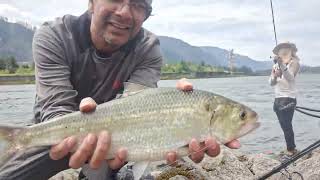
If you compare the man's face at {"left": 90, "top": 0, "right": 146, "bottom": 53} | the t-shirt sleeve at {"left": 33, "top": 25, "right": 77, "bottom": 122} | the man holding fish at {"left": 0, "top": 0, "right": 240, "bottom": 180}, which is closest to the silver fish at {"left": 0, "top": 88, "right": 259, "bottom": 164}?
the man holding fish at {"left": 0, "top": 0, "right": 240, "bottom": 180}

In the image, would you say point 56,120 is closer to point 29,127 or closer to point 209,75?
point 29,127

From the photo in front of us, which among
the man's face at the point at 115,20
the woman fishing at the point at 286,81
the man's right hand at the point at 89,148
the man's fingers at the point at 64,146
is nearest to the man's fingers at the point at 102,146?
Answer: the man's right hand at the point at 89,148

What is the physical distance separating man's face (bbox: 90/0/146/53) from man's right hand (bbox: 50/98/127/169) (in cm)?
110

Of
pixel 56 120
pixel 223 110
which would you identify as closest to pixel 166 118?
pixel 223 110

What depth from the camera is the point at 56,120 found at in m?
4.08

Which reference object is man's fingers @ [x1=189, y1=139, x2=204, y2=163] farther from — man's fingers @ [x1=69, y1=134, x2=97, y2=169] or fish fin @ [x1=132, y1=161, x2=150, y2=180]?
man's fingers @ [x1=69, y1=134, x2=97, y2=169]

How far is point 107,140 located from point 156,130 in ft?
1.37

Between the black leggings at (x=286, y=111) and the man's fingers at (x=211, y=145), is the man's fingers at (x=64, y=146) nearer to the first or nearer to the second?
the man's fingers at (x=211, y=145)

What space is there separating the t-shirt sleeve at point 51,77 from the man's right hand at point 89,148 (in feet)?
2.07

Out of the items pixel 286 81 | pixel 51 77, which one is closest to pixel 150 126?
pixel 51 77

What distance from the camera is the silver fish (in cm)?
398

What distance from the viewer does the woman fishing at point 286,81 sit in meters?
11.9

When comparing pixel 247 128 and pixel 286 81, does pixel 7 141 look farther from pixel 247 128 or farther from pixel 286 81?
pixel 286 81

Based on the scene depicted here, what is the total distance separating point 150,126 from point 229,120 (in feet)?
2.22
